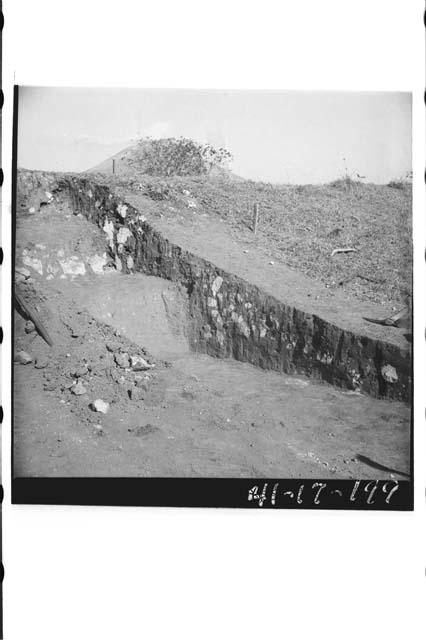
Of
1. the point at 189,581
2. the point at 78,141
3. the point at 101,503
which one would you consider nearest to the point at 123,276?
the point at 78,141

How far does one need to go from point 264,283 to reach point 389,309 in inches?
35.1

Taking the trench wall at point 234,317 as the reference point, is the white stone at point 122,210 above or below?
above

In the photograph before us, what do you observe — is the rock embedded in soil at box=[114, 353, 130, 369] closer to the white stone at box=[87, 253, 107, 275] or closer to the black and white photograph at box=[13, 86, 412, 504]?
the black and white photograph at box=[13, 86, 412, 504]

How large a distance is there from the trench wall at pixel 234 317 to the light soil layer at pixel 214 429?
0.45ft

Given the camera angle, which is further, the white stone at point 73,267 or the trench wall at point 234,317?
the white stone at point 73,267

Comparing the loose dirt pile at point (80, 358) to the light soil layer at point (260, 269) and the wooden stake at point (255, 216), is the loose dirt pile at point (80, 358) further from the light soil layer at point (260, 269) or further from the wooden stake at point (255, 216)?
the wooden stake at point (255, 216)

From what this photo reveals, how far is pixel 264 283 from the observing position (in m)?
3.76

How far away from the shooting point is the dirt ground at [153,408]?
3.50 metres

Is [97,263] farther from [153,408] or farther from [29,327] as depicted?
[153,408]

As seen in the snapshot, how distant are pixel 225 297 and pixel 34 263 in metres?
1.39

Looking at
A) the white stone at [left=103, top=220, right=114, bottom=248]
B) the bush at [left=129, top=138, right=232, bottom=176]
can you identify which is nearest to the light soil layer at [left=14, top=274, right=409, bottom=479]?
the white stone at [left=103, top=220, right=114, bottom=248]

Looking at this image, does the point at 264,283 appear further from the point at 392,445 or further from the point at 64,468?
the point at 64,468

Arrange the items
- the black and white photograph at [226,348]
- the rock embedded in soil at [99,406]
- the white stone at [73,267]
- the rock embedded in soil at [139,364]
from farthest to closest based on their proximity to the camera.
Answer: the white stone at [73,267]
the rock embedded in soil at [139,364]
the rock embedded in soil at [99,406]
the black and white photograph at [226,348]

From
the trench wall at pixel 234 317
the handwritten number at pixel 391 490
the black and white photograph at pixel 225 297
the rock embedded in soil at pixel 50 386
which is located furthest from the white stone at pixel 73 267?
the handwritten number at pixel 391 490
